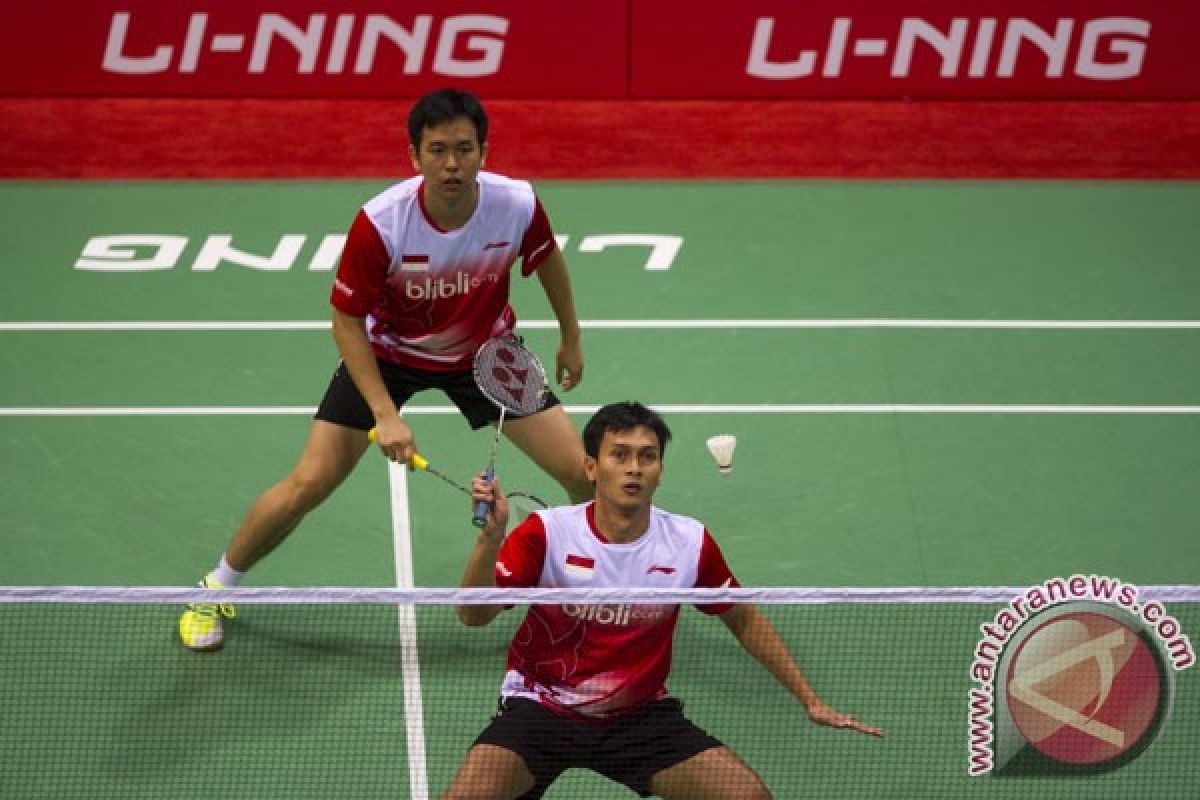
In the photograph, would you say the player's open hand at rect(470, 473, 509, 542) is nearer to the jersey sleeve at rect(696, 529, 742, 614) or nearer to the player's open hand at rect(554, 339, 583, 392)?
the jersey sleeve at rect(696, 529, 742, 614)

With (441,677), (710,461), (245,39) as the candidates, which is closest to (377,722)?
(441,677)

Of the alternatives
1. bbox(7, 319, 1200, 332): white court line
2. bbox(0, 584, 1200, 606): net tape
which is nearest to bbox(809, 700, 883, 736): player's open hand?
bbox(0, 584, 1200, 606): net tape

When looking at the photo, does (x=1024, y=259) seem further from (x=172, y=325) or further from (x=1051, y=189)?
(x=172, y=325)

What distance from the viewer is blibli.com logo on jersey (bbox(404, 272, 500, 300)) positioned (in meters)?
6.42

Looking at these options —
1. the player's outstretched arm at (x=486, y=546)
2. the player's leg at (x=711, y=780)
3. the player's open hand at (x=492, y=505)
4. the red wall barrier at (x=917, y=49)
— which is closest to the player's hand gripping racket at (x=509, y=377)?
the player's outstretched arm at (x=486, y=546)

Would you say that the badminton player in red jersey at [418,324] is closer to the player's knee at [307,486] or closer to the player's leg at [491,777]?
the player's knee at [307,486]

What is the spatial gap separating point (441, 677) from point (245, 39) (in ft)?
19.5

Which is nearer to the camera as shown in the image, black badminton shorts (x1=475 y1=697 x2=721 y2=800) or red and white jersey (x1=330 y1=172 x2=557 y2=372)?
black badminton shorts (x1=475 y1=697 x2=721 y2=800)

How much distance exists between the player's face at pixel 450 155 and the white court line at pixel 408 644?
5.61 feet

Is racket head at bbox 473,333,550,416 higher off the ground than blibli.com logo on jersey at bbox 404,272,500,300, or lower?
lower

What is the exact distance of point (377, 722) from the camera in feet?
20.8

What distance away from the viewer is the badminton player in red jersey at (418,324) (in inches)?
246

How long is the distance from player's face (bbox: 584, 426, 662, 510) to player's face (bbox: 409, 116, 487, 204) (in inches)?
45.0

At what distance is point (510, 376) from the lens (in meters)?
6.56
